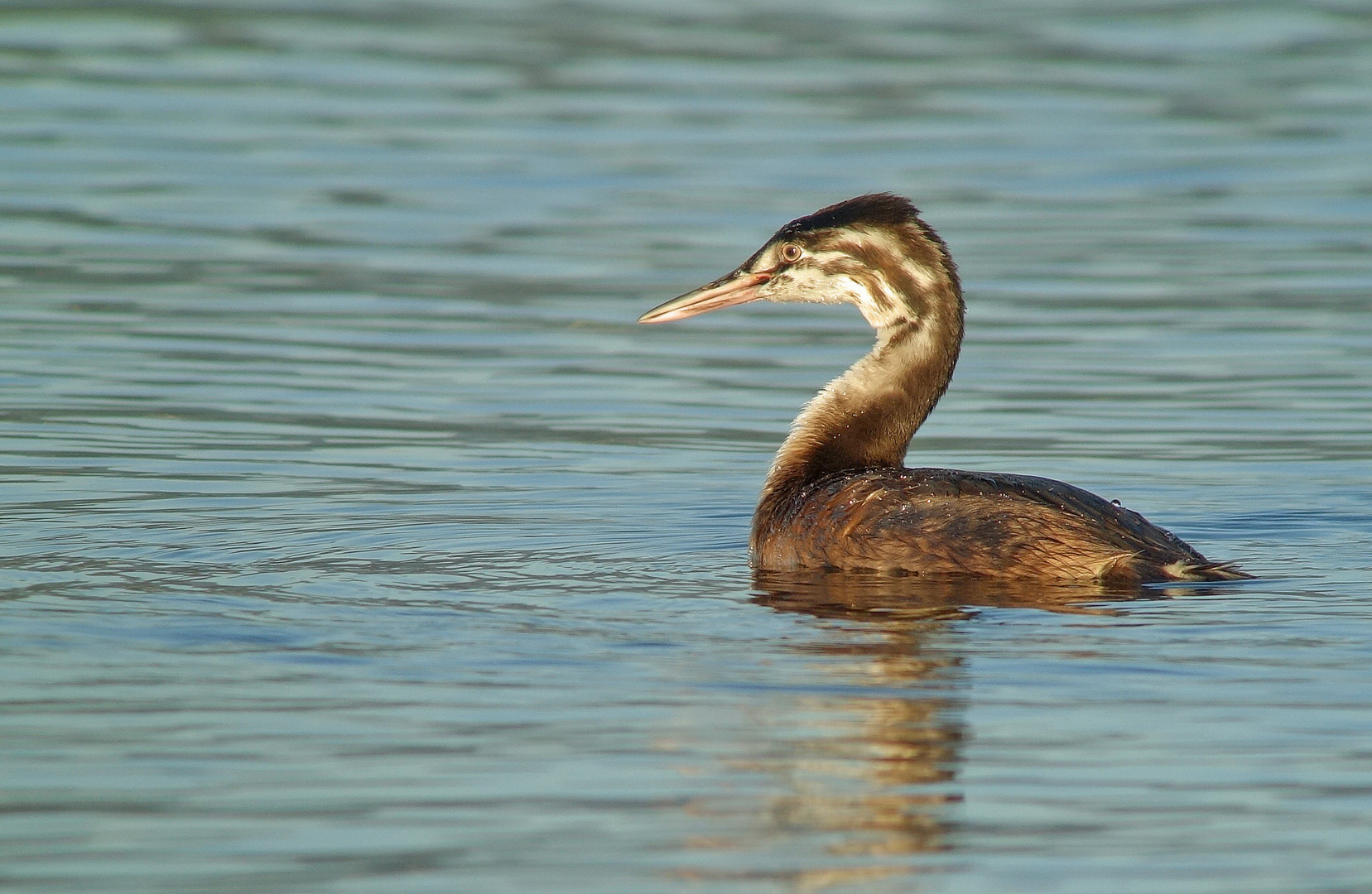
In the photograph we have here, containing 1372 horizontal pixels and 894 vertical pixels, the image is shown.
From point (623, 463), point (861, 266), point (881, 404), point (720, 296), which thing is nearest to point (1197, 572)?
point (881, 404)

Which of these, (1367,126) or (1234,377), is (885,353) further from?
(1367,126)

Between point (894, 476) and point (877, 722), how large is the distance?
246 cm

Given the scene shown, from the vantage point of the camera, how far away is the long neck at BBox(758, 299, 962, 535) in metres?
10.0

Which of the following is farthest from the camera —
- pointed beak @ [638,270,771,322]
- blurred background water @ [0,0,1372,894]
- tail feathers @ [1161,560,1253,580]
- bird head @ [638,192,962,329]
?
pointed beak @ [638,270,771,322]

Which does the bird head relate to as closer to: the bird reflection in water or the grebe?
the grebe

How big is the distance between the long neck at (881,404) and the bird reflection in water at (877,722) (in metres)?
1.14

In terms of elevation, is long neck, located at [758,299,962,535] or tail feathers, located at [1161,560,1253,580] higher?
long neck, located at [758,299,962,535]

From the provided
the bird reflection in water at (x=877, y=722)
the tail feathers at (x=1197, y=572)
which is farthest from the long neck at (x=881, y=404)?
the tail feathers at (x=1197, y=572)

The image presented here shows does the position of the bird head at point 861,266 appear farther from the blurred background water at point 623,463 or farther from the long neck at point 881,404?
the blurred background water at point 623,463

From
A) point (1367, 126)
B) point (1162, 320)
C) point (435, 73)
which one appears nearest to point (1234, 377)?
point (1162, 320)

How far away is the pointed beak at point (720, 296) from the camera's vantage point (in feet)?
34.7

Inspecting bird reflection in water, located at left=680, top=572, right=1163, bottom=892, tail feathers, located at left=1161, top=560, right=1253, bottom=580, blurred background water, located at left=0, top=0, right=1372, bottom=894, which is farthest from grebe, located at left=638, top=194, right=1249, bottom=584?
blurred background water, located at left=0, top=0, right=1372, bottom=894

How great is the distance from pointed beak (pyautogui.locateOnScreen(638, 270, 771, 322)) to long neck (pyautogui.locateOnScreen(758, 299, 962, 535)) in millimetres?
779

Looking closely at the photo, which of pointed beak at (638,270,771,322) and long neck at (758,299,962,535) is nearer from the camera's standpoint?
long neck at (758,299,962,535)
